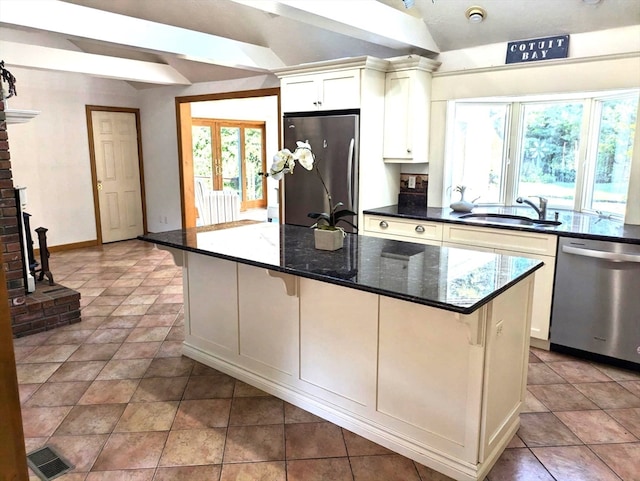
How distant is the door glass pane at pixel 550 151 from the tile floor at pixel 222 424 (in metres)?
1.54

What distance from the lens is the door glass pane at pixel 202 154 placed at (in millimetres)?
9820

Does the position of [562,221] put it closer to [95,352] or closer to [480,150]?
[480,150]

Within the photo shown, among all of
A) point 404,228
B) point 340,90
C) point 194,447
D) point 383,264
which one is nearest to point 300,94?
point 340,90

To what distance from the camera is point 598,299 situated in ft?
10.4

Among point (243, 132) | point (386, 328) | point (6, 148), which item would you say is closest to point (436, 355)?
point (386, 328)

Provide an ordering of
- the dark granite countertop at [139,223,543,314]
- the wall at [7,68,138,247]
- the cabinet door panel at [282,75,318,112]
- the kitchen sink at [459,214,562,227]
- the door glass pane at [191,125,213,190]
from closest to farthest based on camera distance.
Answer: the dark granite countertop at [139,223,543,314] < the kitchen sink at [459,214,562,227] < the cabinet door panel at [282,75,318,112] < the wall at [7,68,138,247] < the door glass pane at [191,125,213,190]

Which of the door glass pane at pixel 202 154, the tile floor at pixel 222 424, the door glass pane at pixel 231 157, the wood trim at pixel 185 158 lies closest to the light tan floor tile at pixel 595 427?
the tile floor at pixel 222 424

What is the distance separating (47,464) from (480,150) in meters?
4.09

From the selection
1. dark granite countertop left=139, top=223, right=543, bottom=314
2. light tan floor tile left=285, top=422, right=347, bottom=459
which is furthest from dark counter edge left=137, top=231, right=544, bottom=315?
light tan floor tile left=285, top=422, right=347, bottom=459

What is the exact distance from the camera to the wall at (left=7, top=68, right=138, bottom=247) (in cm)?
607

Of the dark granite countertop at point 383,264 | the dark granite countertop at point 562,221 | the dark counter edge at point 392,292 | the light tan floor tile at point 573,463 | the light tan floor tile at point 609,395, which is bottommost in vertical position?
the light tan floor tile at point 573,463

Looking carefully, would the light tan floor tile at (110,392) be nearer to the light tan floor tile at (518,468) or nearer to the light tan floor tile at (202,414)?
the light tan floor tile at (202,414)

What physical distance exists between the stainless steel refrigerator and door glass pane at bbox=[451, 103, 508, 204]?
1.01m

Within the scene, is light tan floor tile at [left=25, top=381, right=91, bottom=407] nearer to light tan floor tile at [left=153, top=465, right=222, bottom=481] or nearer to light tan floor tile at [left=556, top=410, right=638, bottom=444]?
light tan floor tile at [left=153, top=465, right=222, bottom=481]
